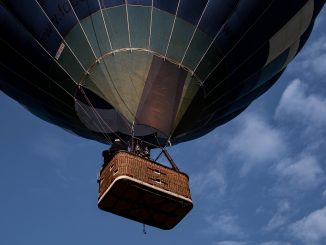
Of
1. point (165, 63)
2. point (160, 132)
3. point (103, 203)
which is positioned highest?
point (165, 63)

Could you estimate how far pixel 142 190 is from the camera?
7.92 metres

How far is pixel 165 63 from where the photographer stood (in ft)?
30.5

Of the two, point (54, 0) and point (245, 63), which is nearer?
point (54, 0)

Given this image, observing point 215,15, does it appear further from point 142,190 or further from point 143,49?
point 142,190

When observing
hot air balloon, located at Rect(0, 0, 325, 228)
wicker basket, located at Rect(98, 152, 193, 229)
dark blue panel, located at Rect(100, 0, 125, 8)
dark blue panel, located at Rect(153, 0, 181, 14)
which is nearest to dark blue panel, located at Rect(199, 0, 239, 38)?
hot air balloon, located at Rect(0, 0, 325, 228)

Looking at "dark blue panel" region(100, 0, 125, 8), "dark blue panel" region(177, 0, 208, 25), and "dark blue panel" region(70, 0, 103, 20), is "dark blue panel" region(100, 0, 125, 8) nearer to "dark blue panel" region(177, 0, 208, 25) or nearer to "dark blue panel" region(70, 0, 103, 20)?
"dark blue panel" region(70, 0, 103, 20)

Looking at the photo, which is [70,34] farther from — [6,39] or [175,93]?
[175,93]

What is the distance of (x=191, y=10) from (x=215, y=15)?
13.6 inches

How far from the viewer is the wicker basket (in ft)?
25.9

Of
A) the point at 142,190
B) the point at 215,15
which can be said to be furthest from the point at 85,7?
the point at 142,190

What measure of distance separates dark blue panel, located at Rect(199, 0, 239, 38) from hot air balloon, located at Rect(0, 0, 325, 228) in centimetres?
1

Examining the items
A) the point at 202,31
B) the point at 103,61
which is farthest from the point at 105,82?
the point at 202,31

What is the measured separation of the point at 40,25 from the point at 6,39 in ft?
2.10

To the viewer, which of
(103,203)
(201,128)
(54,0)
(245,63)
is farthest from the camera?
(201,128)
